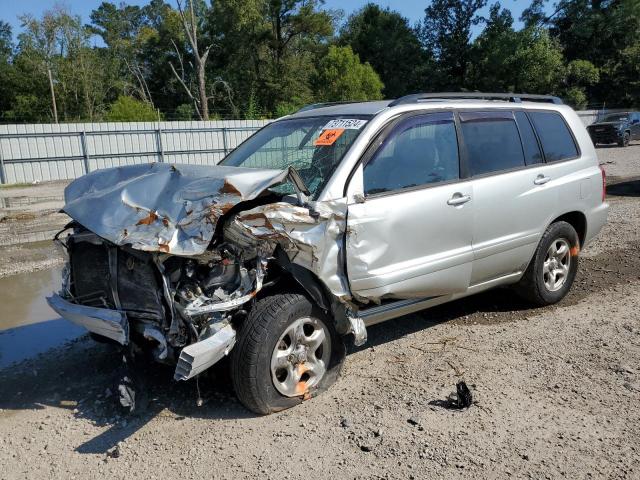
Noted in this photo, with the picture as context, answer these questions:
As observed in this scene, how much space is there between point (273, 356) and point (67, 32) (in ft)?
120

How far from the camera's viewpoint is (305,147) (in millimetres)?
4254

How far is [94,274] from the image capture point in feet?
12.2

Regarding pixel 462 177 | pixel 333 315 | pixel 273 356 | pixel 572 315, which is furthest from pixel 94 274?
pixel 572 315

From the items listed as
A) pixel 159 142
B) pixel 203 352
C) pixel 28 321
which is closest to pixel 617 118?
pixel 159 142

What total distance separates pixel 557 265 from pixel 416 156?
212cm

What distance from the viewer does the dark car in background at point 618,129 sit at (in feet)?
85.9

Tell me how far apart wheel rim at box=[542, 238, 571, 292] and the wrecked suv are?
0.39m

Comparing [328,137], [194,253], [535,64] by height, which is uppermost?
[535,64]

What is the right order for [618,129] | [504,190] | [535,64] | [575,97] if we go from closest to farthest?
1. [504,190]
2. [618,129]
3. [535,64]
4. [575,97]

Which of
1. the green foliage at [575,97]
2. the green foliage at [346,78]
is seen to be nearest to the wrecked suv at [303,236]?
the green foliage at [346,78]

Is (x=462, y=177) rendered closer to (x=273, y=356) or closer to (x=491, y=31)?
(x=273, y=356)

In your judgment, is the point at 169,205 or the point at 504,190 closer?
the point at 169,205

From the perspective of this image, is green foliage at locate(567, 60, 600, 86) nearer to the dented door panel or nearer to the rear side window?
the rear side window

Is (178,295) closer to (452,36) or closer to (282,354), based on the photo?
(282,354)
